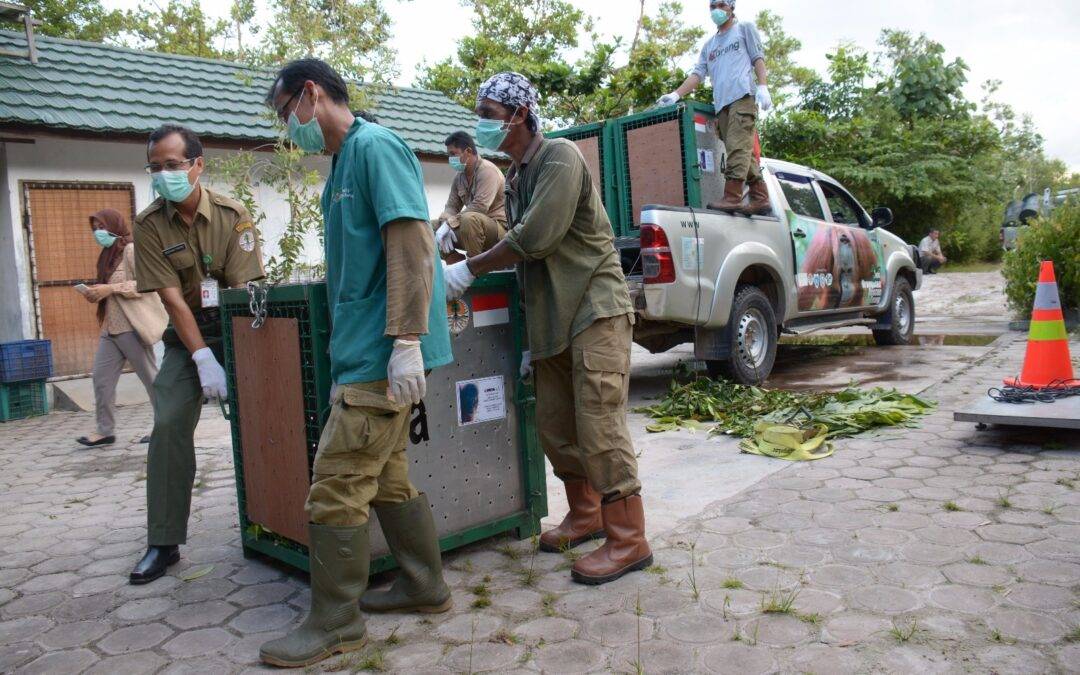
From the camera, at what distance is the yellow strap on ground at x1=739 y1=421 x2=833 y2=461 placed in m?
4.96

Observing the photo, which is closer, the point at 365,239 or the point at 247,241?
the point at 365,239

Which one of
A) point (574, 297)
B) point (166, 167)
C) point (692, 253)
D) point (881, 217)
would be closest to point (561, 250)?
point (574, 297)

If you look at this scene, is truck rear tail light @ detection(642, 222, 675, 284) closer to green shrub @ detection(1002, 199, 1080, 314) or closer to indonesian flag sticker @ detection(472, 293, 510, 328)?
indonesian flag sticker @ detection(472, 293, 510, 328)

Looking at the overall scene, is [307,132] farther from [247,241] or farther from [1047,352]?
[1047,352]

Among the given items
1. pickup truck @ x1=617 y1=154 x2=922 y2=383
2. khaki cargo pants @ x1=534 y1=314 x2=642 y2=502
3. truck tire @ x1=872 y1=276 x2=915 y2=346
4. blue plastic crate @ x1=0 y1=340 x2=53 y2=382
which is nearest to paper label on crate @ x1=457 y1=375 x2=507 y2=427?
khaki cargo pants @ x1=534 y1=314 x2=642 y2=502

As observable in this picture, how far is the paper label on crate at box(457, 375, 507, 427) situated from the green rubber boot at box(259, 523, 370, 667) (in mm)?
870

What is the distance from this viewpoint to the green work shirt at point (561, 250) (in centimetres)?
311

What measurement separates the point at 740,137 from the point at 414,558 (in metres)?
5.18

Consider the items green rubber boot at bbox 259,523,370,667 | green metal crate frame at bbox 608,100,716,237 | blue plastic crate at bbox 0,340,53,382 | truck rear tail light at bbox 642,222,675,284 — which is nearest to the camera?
green rubber boot at bbox 259,523,370,667

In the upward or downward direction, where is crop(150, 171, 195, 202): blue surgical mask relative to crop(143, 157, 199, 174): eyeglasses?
downward

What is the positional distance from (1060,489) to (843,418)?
1.74m

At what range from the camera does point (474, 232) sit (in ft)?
14.4

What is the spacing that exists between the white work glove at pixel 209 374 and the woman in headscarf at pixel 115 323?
340 cm

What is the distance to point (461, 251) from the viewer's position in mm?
4566
